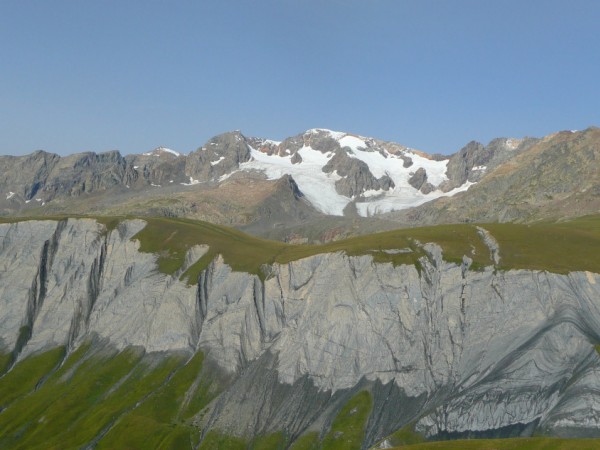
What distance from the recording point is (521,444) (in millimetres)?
94875

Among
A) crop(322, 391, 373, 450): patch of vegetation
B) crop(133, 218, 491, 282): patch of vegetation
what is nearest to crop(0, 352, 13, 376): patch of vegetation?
crop(133, 218, 491, 282): patch of vegetation

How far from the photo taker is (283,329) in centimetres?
16188

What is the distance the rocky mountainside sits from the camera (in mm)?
127312

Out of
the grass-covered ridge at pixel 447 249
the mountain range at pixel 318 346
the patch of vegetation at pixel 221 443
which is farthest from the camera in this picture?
the grass-covered ridge at pixel 447 249

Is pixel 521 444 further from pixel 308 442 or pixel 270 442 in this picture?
pixel 270 442

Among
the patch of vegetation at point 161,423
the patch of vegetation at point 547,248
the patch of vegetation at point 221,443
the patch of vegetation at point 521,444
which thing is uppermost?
the patch of vegetation at point 547,248

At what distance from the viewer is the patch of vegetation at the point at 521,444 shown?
91562 millimetres

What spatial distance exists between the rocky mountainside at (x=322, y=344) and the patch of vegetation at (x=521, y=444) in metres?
17.3

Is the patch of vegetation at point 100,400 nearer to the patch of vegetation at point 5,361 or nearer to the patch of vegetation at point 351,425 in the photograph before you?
the patch of vegetation at point 5,361

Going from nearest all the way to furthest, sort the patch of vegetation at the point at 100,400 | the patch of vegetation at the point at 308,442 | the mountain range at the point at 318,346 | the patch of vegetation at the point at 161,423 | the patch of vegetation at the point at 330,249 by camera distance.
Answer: the mountain range at the point at 318,346
the patch of vegetation at the point at 308,442
the patch of vegetation at the point at 161,423
the patch of vegetation at the point at 100,400
the patch of vegetation at the point at 330,249

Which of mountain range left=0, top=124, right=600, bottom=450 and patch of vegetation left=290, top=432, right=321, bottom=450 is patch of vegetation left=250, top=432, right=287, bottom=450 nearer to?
mountain range left=0, top=124, right=600, bottom=450

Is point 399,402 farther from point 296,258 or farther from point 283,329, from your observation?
point 296,258

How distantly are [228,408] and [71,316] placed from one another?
67.5 metres

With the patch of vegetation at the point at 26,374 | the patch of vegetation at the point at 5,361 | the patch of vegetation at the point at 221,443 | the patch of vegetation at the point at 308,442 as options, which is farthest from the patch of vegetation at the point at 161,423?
the patch of vegetation at the point at 5,361
